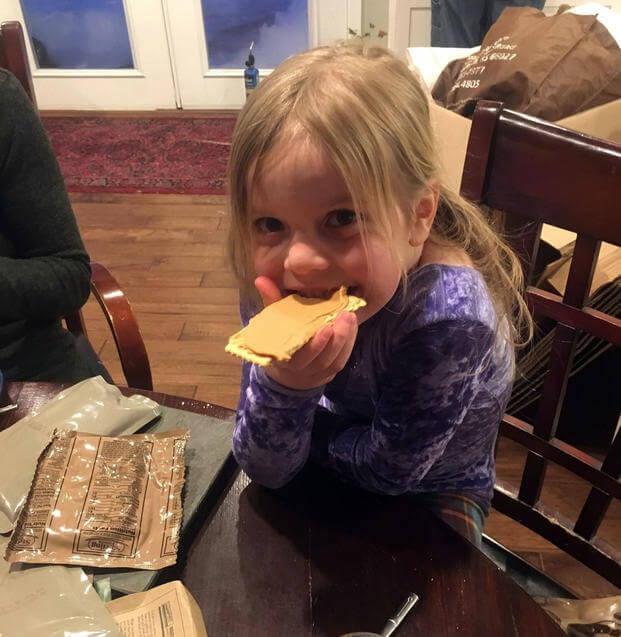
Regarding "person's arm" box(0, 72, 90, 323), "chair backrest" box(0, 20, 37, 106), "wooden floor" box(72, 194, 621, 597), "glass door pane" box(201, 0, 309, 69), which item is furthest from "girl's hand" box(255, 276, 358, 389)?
"glass door pane" box(201, 0, 309, 69)

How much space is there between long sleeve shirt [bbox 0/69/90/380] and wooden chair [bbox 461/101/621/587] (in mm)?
767

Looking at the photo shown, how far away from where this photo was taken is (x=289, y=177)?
1.99 ft

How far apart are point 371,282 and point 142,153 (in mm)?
3345

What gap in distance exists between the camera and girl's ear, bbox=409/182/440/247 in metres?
0.70

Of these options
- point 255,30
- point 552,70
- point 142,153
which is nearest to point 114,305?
point 552,70

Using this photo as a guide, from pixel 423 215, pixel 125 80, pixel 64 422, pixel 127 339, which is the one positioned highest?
pixel 423 215

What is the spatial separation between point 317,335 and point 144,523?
29 centimetres

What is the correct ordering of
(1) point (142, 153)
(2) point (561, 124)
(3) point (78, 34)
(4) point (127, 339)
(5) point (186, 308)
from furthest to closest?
1. (3) point (78, 34)
2. (1) point (142, 153)
3. (5) point (186, 308)
4. (2) point (561, 124)
5. (4) point (127, 339)

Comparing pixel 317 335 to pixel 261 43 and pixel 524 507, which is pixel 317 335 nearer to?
pixel 524 507

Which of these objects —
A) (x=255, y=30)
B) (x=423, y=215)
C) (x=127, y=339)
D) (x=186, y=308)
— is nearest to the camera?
(x=423, y=215)

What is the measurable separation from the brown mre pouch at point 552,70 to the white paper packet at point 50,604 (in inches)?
58.9

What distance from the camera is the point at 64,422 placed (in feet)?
2.63

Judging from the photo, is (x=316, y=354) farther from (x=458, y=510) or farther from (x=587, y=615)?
(x=587, y=615)

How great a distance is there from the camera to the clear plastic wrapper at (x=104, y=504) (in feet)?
2.15
